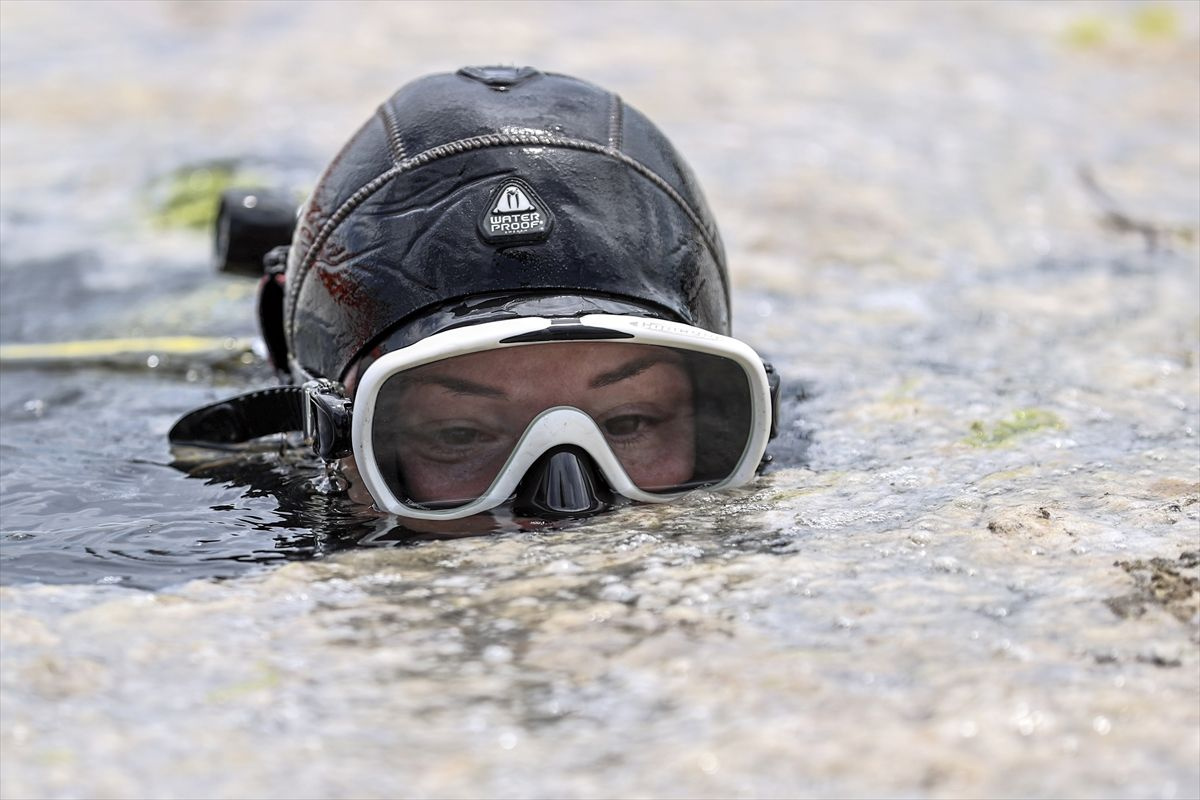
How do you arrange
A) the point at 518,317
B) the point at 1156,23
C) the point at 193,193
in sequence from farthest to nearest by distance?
the point at 1156,23
the point at 193,193
the point at 518,317

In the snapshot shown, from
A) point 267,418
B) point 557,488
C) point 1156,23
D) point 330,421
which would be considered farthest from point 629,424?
point 1156,23

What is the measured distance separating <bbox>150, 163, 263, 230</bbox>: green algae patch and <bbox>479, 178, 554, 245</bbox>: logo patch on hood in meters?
3.14

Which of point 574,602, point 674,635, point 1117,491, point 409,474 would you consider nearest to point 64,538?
point 409,474

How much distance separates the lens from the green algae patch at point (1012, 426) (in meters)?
2.94

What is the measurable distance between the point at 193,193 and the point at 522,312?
3.75m

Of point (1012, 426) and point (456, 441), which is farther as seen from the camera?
point (1012, 426)

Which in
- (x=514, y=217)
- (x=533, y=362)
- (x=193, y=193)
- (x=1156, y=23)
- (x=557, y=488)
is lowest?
(x=557, y=488)

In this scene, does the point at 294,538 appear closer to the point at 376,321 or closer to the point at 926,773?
the point at 376,321

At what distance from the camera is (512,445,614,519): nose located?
7.95ft

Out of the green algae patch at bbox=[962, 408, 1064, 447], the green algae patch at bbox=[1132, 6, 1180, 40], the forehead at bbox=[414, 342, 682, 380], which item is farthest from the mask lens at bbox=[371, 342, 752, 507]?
the green algae patch at bbox=[1132, 6, 1180, 40]

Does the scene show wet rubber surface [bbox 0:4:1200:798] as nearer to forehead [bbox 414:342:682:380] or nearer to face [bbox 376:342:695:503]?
face [bbox 376:342:695:503]

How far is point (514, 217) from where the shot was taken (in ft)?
8.34

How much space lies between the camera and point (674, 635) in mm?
1823

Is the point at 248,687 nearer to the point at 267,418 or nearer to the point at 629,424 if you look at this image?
the point at 629,424
